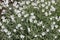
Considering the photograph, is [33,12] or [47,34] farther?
[33,12]

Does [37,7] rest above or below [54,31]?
above

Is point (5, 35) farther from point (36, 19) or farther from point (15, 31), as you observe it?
point (36, 19)

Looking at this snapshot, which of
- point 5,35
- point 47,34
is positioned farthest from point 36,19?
point 5,35

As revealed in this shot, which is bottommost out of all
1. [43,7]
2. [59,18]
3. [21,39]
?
[21,39]

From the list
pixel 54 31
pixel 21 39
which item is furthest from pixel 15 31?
pixel 54 31

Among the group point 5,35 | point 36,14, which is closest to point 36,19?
point 36,14

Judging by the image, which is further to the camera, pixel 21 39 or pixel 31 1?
pixel 31 1

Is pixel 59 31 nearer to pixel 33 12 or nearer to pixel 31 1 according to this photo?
pixel 33 12

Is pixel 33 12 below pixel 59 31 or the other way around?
the other way around
